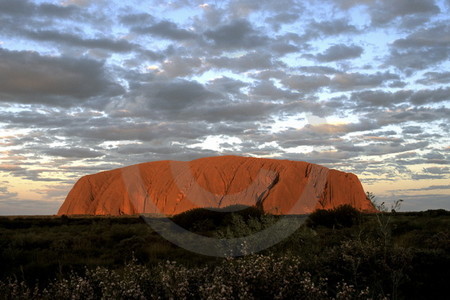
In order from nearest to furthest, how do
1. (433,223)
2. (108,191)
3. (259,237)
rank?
(259,237)
(433,223)
(108,191)

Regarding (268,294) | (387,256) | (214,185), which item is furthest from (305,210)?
(268,294)

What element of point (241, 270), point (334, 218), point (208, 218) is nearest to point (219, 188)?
point (208, 218)

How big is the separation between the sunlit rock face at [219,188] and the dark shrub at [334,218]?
3469 centimetres

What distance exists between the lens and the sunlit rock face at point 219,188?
62719 millimetres

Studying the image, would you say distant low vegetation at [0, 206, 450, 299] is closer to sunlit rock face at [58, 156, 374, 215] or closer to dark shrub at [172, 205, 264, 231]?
dark shrub at [172, 205, 264, 231]

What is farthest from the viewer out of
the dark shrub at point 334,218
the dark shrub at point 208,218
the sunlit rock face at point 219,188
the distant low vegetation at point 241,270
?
the sunlit rock face at point 219,188

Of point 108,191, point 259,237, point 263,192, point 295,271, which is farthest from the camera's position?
point 108,191

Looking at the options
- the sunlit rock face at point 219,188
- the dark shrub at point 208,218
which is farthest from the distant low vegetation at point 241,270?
the sunlit rock face at point 219,188

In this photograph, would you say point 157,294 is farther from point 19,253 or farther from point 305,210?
point 305,210

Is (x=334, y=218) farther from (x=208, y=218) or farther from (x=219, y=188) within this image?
(x=219, y=188)

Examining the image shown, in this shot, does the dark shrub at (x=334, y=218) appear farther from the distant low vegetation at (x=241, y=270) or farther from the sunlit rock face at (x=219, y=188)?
the sunlit rock face at (x=219, y=188)

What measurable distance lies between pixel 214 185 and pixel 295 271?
58.3 meters

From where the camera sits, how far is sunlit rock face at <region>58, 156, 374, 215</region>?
206ft

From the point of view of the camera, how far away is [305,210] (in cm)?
6334
